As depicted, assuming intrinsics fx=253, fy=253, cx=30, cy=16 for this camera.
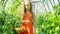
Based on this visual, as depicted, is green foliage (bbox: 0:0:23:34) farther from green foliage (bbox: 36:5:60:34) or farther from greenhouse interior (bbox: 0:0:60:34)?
green foliage (bbox: 36:5:60:34)

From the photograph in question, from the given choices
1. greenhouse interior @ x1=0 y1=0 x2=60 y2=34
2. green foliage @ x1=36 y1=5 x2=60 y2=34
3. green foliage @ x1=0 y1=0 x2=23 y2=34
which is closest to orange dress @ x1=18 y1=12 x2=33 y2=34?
greenhouse interior @ x1=0 y1=0 x2=60 y2=34

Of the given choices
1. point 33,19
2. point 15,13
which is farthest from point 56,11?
point 15,13

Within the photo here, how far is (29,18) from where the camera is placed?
15.4ft

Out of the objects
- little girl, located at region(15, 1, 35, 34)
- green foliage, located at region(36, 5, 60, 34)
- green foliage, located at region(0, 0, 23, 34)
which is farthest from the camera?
green foliage, located at region(0, 0, 23, 34)

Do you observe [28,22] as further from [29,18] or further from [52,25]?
[52,25]

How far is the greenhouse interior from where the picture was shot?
4.70 m

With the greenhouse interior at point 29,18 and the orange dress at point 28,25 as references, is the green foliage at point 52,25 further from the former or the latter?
the orange dress at point 28,25

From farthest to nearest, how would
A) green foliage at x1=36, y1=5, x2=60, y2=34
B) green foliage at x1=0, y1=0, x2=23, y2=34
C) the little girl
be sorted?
1. green foliage at x1=0, y1=0, x2=23, y2=34
2. green foliage at x1=36, y1=5, x2=60, y2=34
3. the little girl

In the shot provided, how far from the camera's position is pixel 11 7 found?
730 cm

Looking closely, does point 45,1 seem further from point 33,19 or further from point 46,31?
point 33,19

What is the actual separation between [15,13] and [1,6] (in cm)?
44

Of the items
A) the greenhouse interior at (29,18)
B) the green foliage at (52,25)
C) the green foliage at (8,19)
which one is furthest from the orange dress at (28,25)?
the green foliage at (8,19)

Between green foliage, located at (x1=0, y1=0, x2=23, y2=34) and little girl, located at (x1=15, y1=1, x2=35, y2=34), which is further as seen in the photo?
green foliage, located at (x1=0, y1=0, x2=23, y2=34)

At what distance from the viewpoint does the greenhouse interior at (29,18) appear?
15.4 ft
